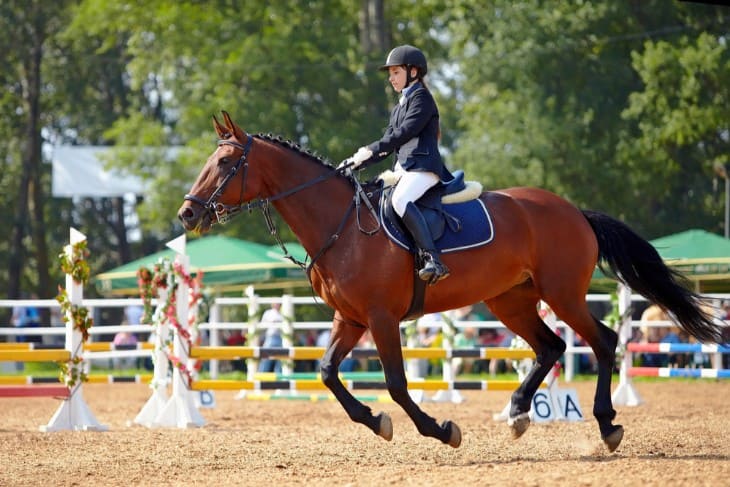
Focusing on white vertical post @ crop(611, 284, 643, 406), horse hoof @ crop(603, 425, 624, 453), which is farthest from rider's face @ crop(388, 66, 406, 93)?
white vertical post @ crop(611, 284, 643, 406)

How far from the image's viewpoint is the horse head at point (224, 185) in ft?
26.6

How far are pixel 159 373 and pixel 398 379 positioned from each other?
4.88 metres

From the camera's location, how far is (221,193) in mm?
8195

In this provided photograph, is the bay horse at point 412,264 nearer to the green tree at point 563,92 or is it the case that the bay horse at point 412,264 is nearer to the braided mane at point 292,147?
the braided mane at point 292,147

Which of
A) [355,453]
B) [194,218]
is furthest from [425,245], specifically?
[355,453]

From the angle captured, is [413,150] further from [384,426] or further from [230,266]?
[230,266]

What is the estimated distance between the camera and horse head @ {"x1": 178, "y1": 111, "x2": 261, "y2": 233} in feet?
26.6

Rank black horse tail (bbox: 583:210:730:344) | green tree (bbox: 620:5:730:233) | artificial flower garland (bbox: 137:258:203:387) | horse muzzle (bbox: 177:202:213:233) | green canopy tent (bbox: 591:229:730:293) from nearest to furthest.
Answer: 1. horse muzzle (bbox: 177:202:213:233)
2. black horse tail (bbox: 583:210:730:344)
3. artificial flower garland (bbox: 137:258:203:387)
4. green canopy tent (bbox: 591:229:730:293)
5. green tree (bbox: 620:5:730:233)

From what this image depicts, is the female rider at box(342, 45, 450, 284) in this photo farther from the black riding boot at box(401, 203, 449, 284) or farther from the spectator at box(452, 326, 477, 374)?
the spectator at box(452, 326, 477, 374)

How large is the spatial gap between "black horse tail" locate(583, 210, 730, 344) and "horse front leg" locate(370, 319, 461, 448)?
2.02m

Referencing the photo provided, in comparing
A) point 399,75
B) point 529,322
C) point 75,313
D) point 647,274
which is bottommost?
point 529,322

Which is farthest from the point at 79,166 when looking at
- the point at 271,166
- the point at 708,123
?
the point at 271,166

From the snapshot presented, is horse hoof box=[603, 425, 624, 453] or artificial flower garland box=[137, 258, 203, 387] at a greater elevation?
artificial flower garland box=[137, 258, 203, 387]

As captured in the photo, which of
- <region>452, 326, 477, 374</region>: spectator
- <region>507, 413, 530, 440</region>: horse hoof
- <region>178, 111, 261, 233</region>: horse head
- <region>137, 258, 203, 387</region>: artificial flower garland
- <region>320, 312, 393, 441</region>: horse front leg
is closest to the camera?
<region>178, 111, 261, 233</region>: horse head
